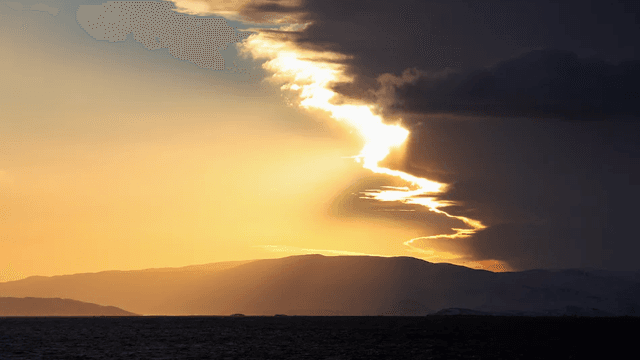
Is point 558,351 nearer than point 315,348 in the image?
Yes

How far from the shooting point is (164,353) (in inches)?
4978

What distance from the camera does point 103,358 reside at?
383 feet

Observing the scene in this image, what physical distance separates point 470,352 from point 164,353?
5931 centimetres

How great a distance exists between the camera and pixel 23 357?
11756 cm

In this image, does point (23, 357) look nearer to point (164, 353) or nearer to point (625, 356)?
point (164, 353)

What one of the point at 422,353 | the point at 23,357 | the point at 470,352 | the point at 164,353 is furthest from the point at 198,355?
the point at 470,352

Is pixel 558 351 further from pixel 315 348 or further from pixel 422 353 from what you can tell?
pixel 315 348

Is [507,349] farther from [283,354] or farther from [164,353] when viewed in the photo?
[164,353]

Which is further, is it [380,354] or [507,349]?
[507,349]

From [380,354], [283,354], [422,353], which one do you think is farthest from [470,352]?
[283,354]

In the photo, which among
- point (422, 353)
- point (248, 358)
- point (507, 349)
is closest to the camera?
point (248, 358)

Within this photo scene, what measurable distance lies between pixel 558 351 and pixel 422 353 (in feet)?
93.2

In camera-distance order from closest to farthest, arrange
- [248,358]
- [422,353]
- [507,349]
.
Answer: [248,358], [422,353], [507,349]

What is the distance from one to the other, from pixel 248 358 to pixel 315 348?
87.5 feet
